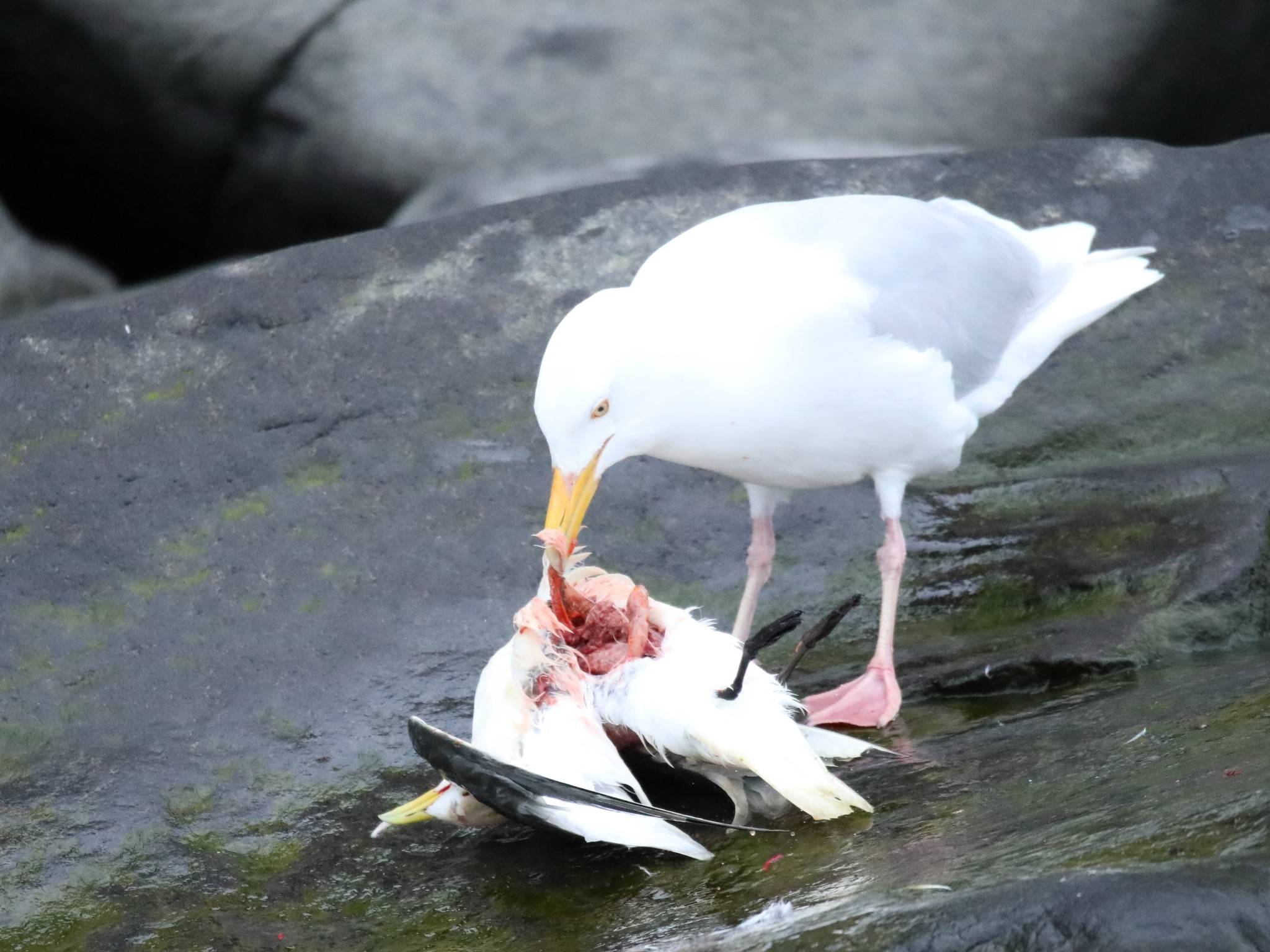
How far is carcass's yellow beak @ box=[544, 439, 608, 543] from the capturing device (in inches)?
132

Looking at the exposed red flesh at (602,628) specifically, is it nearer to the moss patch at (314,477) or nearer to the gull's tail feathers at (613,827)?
the gull's tail feathers at (613,827)

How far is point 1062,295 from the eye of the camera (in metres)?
4.61

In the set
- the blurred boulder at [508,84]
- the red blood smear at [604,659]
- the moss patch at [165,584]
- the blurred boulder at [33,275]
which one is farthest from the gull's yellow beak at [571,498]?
the blurred boulder at [33,275]

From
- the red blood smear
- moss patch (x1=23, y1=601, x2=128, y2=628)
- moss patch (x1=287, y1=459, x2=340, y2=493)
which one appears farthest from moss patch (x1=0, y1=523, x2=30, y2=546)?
the red blood smear

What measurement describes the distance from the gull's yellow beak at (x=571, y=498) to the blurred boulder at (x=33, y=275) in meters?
5.08

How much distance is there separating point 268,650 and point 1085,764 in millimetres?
1992

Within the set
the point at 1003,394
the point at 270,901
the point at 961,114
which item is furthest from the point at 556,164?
the point at 270,901

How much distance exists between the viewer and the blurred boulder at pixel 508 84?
25.8ft

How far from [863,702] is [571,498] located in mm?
838

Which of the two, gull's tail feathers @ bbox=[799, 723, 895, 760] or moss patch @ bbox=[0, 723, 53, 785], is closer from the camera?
gull's tail feathers @ bbox=[799, 723, 895, 760]

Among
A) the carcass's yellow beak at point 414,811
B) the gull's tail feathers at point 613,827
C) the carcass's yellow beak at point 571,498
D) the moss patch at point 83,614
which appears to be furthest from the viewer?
the moss patch at point 83,614

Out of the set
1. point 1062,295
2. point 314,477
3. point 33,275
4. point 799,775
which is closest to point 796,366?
point 799,775

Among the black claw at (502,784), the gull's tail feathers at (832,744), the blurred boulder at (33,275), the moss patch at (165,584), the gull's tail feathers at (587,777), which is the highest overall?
the black claw at (502,784)

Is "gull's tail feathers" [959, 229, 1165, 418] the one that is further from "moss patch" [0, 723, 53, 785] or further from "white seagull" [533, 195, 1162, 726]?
"moss patch" [0, 723, 53, 785]
